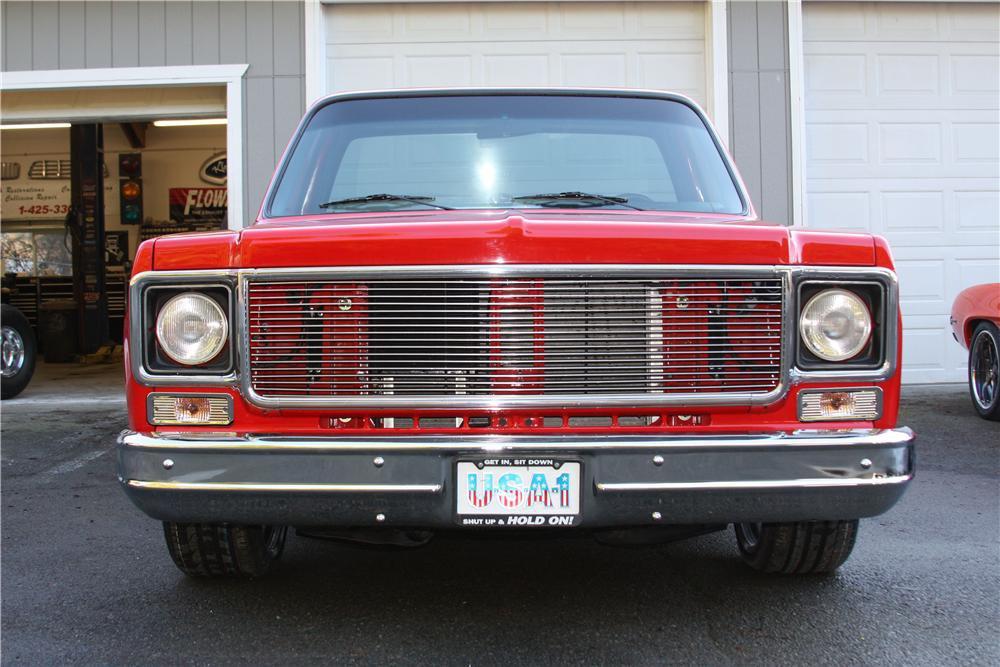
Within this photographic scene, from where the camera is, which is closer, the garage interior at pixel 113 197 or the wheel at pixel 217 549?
the wheel at pixel 217 549

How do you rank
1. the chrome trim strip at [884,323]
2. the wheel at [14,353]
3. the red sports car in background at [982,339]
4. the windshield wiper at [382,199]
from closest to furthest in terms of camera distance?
the chrome trim strip at [884,323]
the windshield wiper at [382,199]
the red sports car in background at [982,339]
the wheel at [14,353]

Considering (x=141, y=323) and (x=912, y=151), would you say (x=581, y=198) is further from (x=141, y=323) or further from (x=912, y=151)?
(x=912, y=151)

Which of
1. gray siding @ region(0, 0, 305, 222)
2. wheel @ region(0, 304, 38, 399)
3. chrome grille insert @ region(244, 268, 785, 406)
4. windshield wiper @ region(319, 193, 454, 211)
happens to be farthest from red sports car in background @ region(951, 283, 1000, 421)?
wheel @ region(0, 304, 38, 399)

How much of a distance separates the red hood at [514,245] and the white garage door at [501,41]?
5792 mm

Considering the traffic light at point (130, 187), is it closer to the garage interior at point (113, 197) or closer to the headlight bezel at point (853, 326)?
the garage interior at point (113, 197)

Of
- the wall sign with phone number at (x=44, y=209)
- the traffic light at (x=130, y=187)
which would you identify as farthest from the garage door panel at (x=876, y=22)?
the wall sign with phone number at (x=44, y=209)

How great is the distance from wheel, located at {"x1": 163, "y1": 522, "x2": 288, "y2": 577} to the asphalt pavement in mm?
81

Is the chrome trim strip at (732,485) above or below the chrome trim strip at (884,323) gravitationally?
below

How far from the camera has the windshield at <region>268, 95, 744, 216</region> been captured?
10.2 ft

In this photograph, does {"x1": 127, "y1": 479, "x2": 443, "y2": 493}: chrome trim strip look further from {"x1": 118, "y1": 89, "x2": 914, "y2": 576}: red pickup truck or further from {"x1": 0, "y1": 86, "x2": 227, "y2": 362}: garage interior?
{"x1": 0, "y1": 86, "x2": 227, "y2": 362}: garage interior

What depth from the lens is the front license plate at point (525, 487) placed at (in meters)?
2.21

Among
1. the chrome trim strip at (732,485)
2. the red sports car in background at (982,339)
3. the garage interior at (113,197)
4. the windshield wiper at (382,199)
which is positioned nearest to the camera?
the chrome trim strip at (732,485)

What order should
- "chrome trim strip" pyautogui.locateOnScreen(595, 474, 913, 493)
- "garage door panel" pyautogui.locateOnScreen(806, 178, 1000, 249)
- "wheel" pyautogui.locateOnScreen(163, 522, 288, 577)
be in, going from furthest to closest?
"garage door panel" pyautogui.locateOnScreen(806, 178, 1000, 249) < "wheel" pyautogui.locateOnScreen(163, 522, 288, 577) < "chrome trim strip" pyautogui.locateOnScreen(595, 474, 913, 493)

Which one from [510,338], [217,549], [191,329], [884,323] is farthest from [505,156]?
[217,549]
